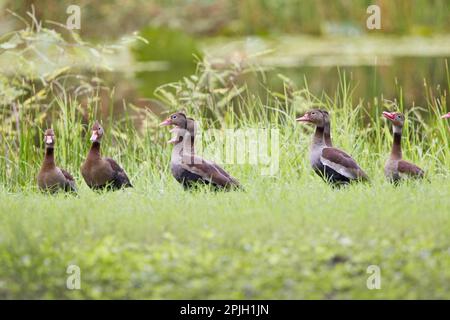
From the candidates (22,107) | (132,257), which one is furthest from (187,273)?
(22,107)

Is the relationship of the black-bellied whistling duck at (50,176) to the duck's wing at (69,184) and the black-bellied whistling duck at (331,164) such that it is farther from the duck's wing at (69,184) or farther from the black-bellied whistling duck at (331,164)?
the black-bellied whistling duck at (331,164)

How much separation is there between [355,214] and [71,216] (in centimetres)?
175

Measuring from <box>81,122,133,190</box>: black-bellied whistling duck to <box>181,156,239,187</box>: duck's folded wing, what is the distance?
1.90ft

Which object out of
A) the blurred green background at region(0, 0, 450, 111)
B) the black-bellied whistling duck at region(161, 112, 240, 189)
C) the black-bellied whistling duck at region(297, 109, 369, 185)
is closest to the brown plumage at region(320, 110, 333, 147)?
the black-bellied whistling duck at region(297, 109, 369, 185)

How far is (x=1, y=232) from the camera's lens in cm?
570

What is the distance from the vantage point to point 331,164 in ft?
21.2

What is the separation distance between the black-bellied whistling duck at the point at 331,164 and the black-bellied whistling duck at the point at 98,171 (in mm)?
1377

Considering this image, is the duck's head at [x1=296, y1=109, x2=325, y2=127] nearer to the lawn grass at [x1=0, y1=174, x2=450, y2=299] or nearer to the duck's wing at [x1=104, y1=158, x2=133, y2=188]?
the lawn grass at [x1=0, y1=174, x2=450, y2=299]

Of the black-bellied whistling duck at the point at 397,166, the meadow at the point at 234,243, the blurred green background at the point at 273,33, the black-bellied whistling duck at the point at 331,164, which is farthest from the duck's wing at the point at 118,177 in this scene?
the blurred green background at the point at 273,33

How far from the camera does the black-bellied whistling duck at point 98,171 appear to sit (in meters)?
6.64

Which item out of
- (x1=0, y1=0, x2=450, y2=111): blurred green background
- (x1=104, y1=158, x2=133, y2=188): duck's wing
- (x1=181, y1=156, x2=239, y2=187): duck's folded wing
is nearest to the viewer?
(x1=181, y1=156, x2=239, y2=187): duck's folded wing

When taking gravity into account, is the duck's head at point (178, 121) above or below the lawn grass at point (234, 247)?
above

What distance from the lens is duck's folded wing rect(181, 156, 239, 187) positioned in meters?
6.36

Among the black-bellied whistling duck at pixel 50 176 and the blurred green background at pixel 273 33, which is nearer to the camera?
the black-bellied whistling duck at pixel 50 176
